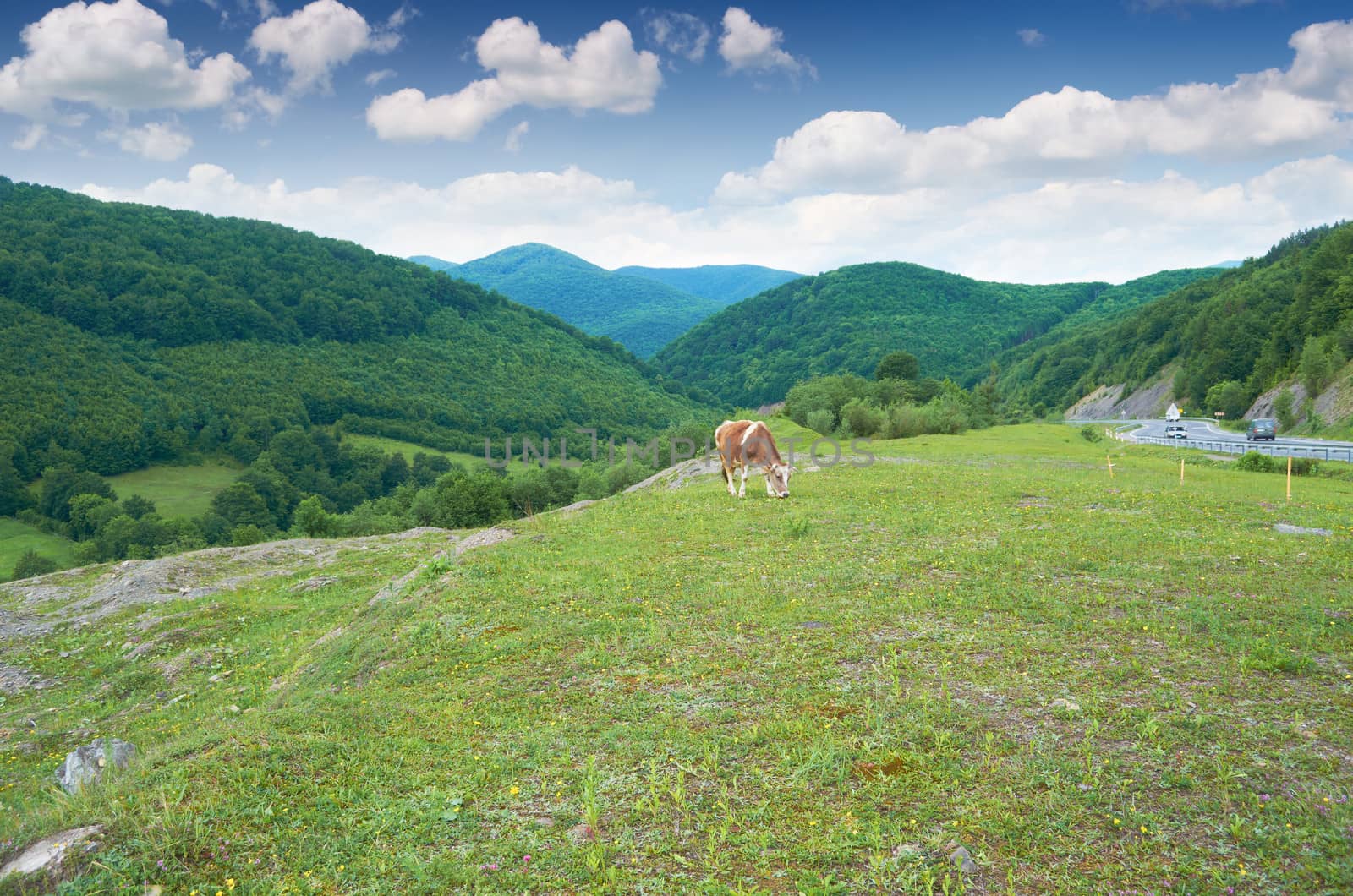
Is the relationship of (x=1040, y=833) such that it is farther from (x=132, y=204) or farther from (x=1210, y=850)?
(x=132, y=204)

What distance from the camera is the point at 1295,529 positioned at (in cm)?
1770

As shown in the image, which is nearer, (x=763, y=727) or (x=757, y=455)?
(x=763, y=727)

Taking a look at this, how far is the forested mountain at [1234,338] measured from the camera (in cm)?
8106

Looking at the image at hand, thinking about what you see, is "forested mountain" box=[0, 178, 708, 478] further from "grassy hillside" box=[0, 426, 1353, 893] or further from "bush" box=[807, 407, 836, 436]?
"grassy hillside" box=[0, 426, 1353, 893]

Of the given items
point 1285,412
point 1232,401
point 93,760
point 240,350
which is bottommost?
point 93,760

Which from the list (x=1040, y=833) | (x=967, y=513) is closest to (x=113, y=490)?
(x=967, y=513)

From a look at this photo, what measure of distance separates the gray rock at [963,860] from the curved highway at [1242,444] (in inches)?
1758

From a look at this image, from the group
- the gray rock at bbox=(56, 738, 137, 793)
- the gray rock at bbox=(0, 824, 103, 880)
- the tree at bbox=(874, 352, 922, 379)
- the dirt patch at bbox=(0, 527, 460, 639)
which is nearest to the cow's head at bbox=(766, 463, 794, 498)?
the dirt patch at bbox=(0, 527, 460, 639)

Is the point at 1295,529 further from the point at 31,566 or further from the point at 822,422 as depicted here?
the point at 31,566

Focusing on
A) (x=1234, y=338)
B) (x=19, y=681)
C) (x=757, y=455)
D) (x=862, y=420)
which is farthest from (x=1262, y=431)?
(x=19, y=681)

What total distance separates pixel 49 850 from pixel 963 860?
7559mm

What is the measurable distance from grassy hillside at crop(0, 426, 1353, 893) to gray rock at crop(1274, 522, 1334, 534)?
539 mm

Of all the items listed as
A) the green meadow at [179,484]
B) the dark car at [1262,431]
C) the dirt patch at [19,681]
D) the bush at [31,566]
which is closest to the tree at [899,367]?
the dark car at [1262,431]

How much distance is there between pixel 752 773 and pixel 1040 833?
2.62 m
